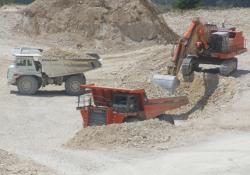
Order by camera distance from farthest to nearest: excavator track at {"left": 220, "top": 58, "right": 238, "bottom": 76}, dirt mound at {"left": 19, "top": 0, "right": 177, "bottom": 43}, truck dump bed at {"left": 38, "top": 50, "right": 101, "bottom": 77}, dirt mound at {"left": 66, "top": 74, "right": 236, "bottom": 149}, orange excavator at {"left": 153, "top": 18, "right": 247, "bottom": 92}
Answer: dirt mound at {"left": 19, "top": 0, "right": 177, "bottom": 43}, truck dump bed at {"left": 38, "top": 50, "right": 101, "bottom": 77}, excavator track at {"left": 220, "top": 58, "right": 238, "bottom": 76}, orange excavator at {"left": 153, "top": 18, "right": 247, "bottom": 92}, dirt mound at {"left": 66, "top": 74, "right": 236, "bottom": 149}

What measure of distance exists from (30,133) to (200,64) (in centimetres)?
821

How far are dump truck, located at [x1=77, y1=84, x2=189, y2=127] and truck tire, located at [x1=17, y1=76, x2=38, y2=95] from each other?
264 inches

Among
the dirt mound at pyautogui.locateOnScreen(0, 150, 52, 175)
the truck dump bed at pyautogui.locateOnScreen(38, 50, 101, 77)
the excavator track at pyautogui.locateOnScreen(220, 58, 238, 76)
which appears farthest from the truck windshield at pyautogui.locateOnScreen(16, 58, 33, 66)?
the dirt mound at pyautogui.locateOnScreen(0, 150, 52, 175)

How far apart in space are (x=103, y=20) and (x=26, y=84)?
11881 mm

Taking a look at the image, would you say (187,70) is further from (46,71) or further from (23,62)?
(23,62)

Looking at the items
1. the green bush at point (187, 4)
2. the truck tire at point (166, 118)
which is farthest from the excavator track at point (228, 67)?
the green bush at point (187, 4)

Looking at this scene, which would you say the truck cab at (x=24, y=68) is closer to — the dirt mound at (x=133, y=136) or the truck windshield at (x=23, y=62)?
the truck windshield at (x=23, y=62)

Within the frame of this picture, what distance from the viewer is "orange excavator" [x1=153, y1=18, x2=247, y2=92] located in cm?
2233

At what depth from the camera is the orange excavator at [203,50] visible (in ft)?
73.3

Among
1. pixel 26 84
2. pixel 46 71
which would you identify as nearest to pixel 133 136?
pixel 46 71

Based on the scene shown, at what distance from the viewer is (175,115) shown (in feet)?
70.5

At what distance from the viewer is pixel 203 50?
24297 mm

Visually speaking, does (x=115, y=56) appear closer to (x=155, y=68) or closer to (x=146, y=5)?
(x=146, y=5)

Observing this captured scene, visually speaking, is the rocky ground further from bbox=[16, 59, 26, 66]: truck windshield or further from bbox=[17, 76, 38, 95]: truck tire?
bbox=[16, 59, 26, 66]: truck windshield
